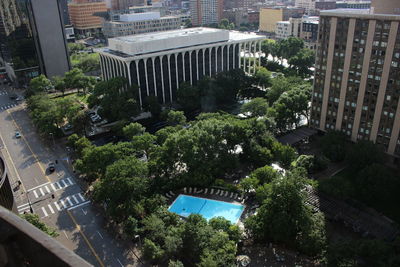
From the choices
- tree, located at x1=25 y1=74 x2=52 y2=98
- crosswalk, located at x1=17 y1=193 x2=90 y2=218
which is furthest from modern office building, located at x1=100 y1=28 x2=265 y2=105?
crosswalk, located at x1=17 y1=193 x2=90 y2=218

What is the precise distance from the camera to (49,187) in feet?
200

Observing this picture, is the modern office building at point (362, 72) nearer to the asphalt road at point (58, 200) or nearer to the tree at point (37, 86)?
the asphalt road at point (58, 200)

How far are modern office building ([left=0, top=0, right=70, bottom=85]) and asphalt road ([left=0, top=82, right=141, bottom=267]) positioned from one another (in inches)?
1422

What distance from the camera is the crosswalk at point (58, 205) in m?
54.5

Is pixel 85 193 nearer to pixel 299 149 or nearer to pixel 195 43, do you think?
pixel 299 149

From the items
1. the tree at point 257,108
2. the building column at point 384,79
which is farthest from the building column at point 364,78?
the tree at point 257,108

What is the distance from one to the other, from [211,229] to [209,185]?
540 inches

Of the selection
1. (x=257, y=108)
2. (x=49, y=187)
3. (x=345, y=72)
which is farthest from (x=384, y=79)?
(x=49, y=187)

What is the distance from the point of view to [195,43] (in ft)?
323

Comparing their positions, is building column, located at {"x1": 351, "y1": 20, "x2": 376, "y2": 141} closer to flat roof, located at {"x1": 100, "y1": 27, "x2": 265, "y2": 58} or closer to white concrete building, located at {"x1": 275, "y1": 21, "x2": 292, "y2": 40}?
flat roof, located at {"x1": 100, "y1": 27, "x2": 265, "y2": 58}

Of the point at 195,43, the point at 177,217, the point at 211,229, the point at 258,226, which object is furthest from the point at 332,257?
the point at 195,43

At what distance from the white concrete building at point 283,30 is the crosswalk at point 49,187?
135 meters

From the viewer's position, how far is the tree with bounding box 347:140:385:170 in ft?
186

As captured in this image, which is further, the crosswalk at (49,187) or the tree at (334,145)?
the tree at (334,145)
